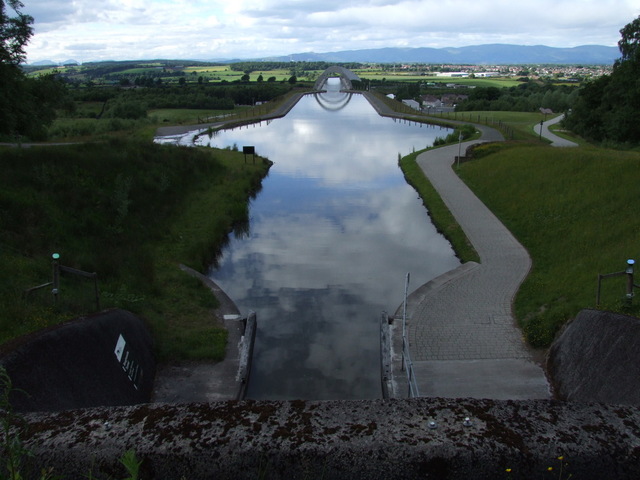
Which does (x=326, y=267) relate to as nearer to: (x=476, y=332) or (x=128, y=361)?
(x=476, y=332)

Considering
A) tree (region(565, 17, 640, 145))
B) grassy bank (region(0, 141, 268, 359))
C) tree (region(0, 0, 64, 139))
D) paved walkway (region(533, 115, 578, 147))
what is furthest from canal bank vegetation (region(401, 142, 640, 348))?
tree (region(0, 0, 64, 139))

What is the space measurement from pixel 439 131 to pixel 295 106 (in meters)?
30.9

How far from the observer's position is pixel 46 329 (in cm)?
627

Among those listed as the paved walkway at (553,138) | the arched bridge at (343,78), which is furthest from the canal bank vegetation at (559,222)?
the arched bridge at (343,78)

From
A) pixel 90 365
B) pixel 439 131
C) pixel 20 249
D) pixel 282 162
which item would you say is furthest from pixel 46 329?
pixel 439 131

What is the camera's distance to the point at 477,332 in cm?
976

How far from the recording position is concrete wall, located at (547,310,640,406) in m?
6.27

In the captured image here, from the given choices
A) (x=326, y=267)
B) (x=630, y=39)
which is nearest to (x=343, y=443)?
(x=326, y=267)

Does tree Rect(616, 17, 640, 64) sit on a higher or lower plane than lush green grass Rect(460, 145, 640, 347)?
higher

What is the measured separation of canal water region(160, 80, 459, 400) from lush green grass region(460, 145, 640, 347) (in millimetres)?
2522

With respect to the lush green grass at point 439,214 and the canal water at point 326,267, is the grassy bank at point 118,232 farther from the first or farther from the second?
the lush green grass at point 439,214

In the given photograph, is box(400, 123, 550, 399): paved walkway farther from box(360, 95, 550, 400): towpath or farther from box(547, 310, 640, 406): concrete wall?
box(547, 310, 640, 406): concrete wall

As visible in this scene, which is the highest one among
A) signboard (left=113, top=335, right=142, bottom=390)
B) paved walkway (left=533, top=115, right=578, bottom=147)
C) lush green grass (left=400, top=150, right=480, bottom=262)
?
signboard (left=113, top=335, right=142, bottom=390)

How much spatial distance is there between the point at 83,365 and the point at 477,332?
21.6ft
